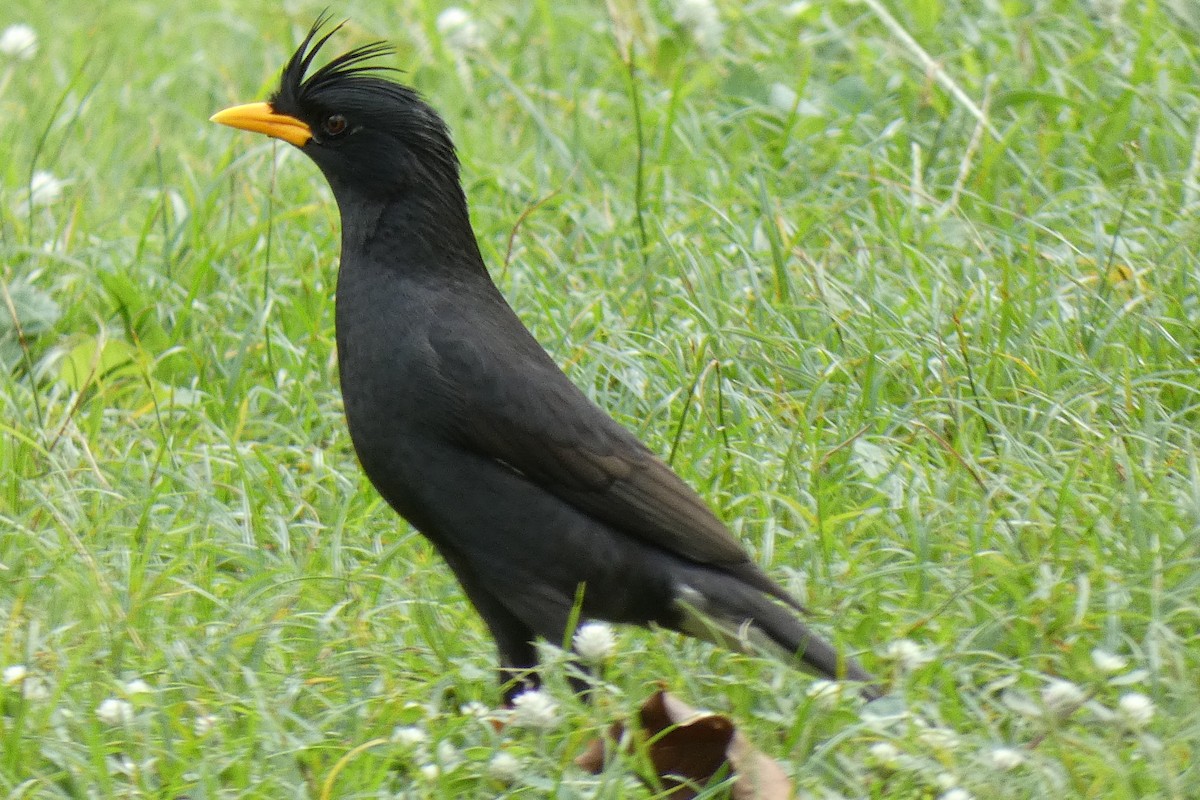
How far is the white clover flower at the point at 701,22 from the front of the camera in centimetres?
625

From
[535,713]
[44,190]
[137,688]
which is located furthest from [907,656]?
[44,190]

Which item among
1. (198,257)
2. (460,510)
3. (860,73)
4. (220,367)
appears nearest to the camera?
(460,510)

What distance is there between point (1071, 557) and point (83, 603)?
203 centimetres

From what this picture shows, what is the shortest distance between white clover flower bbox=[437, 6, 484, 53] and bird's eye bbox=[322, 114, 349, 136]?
257 centimetres

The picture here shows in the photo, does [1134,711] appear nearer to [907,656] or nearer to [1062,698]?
[1062,698]

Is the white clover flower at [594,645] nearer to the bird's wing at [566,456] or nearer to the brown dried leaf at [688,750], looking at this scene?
the brown dried leaf at [688,750]

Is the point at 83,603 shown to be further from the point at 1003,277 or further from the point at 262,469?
the point at 1003,277

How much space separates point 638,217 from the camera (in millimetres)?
5121

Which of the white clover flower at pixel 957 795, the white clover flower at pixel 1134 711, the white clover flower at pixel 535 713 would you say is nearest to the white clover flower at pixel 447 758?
the white clover flower at pixel 535 713

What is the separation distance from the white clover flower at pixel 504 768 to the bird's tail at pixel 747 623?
0.57m

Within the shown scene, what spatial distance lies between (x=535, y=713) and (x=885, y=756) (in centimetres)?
59

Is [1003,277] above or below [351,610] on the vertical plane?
above

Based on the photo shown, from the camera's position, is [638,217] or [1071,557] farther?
[638,217]

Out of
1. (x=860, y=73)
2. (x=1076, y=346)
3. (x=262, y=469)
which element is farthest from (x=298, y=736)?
(x=860, y=73)
